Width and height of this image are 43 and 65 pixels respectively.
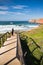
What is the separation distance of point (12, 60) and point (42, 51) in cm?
373

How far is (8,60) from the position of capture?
8273mm

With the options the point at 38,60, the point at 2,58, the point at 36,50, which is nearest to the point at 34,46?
the point at 36,50

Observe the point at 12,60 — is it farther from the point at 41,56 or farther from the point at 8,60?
the point at 41,56

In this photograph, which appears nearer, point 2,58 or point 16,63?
point 16,63

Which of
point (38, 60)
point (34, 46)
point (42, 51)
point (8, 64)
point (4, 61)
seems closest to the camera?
point (8, 64)

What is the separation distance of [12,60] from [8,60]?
0.21 metres

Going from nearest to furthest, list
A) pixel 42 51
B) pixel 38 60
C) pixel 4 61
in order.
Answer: pixel 4 61, pixel 38 60, pixel 42 51

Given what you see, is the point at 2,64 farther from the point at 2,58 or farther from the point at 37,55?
the point at 37,55

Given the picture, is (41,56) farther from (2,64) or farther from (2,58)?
(2,64)

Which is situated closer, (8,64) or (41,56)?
(8,64)

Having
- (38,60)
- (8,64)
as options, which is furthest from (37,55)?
(8,64)

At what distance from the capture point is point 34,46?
12750 mm

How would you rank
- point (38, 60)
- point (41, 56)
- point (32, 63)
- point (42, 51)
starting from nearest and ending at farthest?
point (32, 63), point (38, 60), point (41, 56), point (42, 51)

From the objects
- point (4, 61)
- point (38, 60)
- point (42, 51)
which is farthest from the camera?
point (42, 51)
